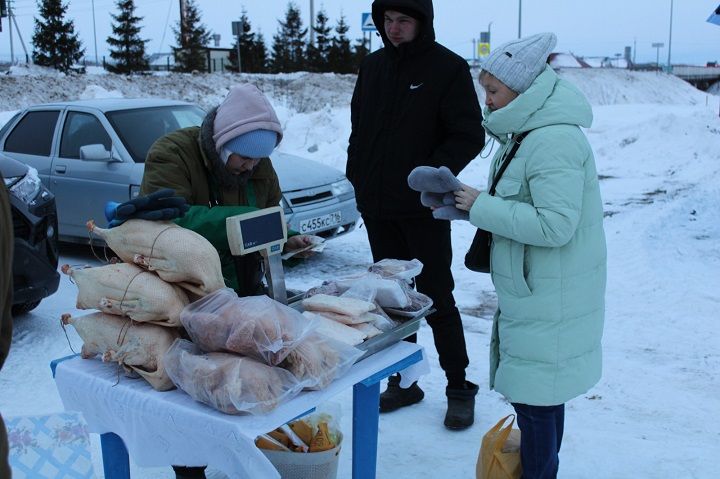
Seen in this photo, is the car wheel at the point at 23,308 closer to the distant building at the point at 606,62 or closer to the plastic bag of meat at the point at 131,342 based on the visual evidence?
the plastic bag of meat at the point at 131,342

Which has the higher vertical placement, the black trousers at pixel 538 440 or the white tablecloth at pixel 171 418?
the white tablecloth at pixel 171 418

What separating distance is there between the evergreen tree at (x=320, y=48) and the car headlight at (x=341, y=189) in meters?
36.7

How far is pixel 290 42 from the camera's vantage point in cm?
4894

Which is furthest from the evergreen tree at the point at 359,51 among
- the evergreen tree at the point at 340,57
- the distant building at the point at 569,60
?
the distant building at the point at 569,60

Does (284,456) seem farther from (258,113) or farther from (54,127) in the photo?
(54,127)

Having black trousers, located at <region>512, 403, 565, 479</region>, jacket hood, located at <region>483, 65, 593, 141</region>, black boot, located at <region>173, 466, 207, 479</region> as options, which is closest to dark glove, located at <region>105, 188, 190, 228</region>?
black boot, located at <region>173, 466, 207, 479</region>

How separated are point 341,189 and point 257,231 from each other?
15.2 feet

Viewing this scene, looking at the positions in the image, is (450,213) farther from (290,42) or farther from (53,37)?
(290,42)

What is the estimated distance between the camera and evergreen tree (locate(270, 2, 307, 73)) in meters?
44.5

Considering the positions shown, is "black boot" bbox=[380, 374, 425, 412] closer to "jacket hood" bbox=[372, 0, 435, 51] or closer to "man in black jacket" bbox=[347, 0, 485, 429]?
"man in black jacket" bbox=[347, 0, 485, 429]

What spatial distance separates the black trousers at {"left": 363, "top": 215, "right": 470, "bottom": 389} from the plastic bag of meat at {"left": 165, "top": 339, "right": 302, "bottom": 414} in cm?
168

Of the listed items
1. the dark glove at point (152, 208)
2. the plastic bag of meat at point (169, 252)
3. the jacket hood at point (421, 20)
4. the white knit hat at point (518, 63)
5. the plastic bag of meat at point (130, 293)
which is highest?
the jacket hood at point (421, 20)

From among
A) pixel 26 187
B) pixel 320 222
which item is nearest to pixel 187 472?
pixel 26 187

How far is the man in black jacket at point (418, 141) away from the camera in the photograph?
3.67 m
